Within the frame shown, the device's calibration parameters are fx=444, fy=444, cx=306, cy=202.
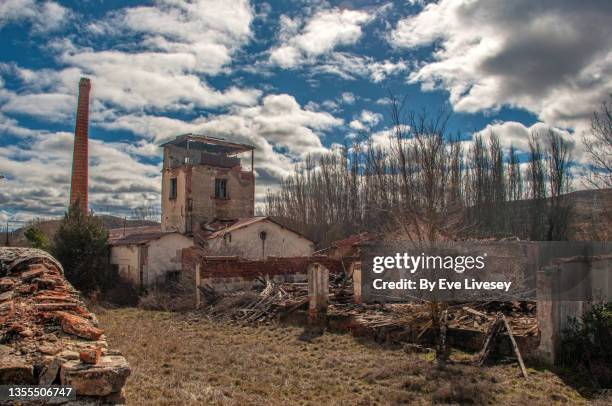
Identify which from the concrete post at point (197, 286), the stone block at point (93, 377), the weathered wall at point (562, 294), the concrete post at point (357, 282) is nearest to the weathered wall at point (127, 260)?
the concrete post at point (197, 286)

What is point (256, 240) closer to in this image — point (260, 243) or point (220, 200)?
point (260, 243)

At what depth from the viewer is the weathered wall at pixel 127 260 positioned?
22.4 metres

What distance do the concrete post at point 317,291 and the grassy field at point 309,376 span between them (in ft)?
5.07

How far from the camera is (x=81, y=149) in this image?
30.8m

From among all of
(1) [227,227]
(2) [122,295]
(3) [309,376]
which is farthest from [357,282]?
(1) [227,227]

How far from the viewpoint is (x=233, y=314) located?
50.8ft

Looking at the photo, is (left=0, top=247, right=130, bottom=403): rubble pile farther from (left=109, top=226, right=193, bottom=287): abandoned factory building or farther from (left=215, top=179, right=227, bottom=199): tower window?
(left=215, top=179, right=227, bottom=199): tower window

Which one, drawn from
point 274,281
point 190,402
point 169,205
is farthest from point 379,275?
point 169,205

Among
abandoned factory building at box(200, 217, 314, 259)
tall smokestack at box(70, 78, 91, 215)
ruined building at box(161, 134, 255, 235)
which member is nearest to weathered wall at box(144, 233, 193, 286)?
abandoned factory building at box(200, 217, 314, 259)

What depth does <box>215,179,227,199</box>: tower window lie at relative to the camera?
2984 centimetres

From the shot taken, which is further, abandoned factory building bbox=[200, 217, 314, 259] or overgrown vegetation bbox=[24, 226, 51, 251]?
overgrown vegetation bbox=[24, 226, 51, 251]

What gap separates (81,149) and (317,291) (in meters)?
24.2

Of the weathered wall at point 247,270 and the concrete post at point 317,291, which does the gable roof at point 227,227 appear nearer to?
the weathered wall at point 247,270

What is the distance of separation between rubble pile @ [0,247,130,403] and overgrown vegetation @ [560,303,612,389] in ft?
28.8
